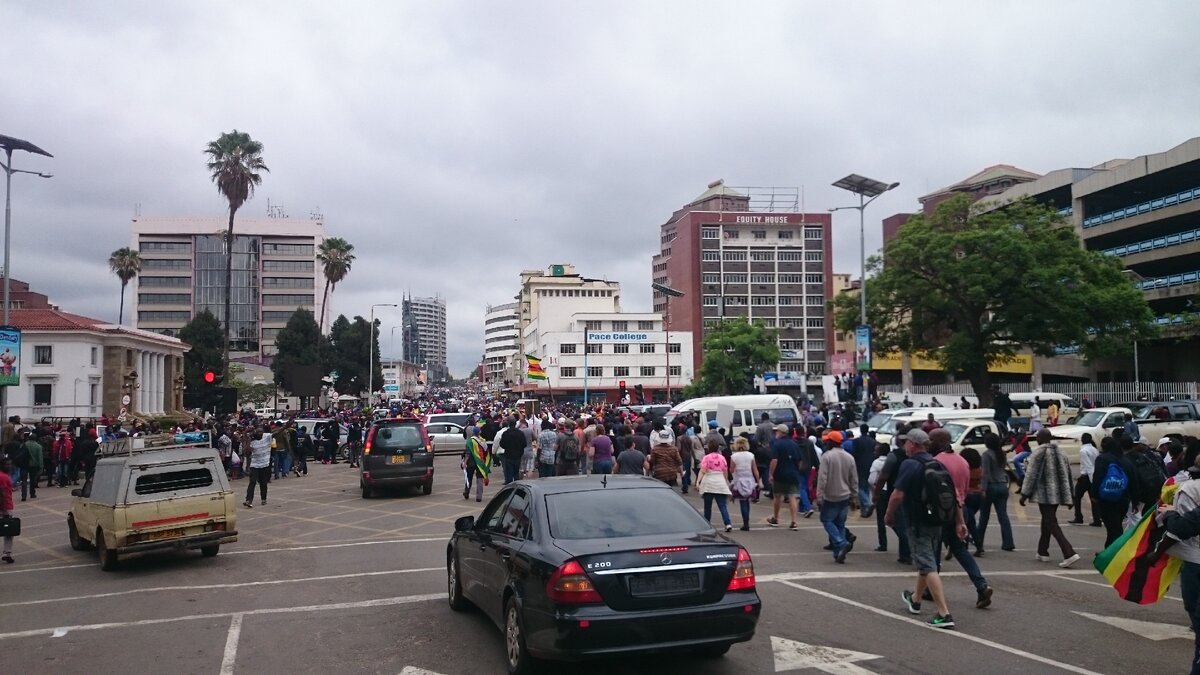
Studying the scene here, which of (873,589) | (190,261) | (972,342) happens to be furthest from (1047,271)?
(190,261)

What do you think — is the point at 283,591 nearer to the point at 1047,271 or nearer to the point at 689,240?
the point at 1047,271

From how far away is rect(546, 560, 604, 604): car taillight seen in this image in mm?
5867

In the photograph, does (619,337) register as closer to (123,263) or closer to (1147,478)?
(123,263)

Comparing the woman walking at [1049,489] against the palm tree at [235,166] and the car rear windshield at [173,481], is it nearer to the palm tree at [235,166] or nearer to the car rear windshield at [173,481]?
the car rear windshield at [173,481]

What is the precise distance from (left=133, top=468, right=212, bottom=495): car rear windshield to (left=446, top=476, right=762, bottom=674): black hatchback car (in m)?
7.25

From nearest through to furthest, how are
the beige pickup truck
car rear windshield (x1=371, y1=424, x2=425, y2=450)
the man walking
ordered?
the man walking < the beige pickup truck < car rear windshield (x1=371, y1=424, x2=425, y2=450)

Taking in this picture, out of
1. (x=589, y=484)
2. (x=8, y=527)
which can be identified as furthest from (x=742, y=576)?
(x=8, y=527)

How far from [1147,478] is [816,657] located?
646 centimetres

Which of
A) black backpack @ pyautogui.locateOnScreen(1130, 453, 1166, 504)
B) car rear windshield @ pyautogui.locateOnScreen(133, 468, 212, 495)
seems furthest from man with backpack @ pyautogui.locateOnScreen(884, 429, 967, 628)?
car rear windshield @ pyautogui.locateOnScreen(133, 468, 212, 495)

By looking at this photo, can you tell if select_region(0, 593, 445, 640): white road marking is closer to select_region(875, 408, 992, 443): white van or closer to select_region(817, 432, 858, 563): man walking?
select_region(817, 432, 858, 563): man walking

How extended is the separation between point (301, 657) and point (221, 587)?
3969mm

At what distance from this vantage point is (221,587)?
10.7m

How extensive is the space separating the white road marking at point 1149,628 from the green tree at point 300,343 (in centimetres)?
7572

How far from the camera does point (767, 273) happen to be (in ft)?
338
